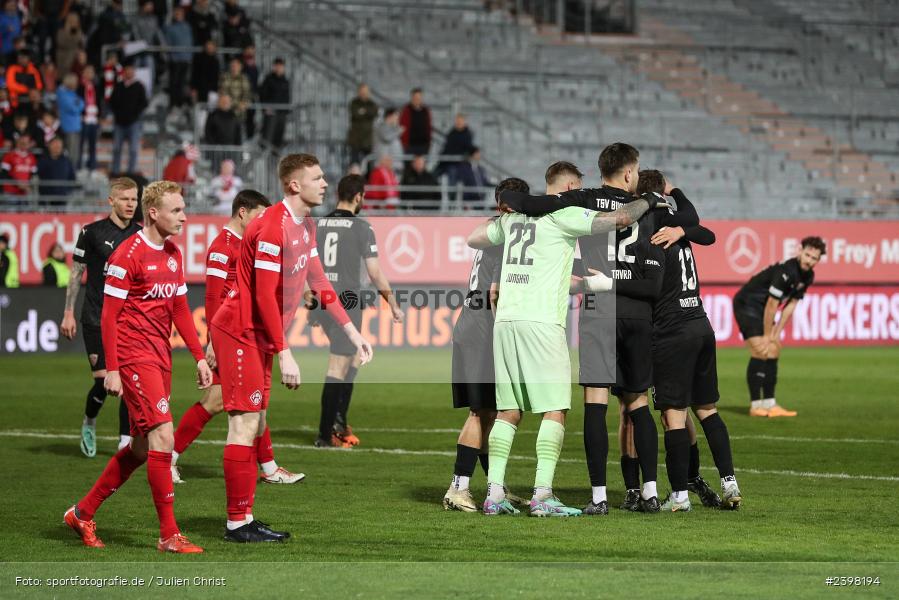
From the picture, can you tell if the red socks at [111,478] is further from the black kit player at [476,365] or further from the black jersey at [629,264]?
the black jersey at [629,264]

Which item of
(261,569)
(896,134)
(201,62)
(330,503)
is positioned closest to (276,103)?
(201,62)

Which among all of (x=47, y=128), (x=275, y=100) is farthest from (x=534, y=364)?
(x=275, y=100)

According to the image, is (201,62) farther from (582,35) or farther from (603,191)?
(603,191)

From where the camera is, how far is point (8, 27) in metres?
27.6

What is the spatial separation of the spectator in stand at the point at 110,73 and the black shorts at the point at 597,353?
62.2ft

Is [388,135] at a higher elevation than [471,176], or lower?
higher

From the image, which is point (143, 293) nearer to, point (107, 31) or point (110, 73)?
point (110, 73)

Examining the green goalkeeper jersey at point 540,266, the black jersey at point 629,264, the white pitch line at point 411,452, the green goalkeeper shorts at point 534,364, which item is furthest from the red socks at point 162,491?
the white pitch line at point 411,452

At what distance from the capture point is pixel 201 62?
27.4m

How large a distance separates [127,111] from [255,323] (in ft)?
62.2

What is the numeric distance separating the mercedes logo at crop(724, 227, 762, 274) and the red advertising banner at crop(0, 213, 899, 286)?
0.02 meters

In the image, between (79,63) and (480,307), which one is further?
(79,63)

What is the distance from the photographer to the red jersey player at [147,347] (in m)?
8.07

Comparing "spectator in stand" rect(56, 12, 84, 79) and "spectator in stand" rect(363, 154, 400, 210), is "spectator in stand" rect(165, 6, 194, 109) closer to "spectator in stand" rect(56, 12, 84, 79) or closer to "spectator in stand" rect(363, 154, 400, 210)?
"spectator in stand" rect(56, 12, 84, 79)
